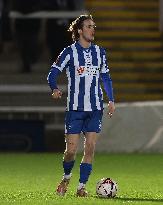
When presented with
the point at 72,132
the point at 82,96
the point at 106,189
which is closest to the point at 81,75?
the point at 82,96

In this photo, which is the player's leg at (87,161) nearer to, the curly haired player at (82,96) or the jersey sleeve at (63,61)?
the curly haired player at (82,96)

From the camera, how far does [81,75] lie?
8906mm

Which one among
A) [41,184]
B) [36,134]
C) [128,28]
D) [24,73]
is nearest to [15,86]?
A: [24,73]

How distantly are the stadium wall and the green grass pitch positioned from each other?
21.3 inches

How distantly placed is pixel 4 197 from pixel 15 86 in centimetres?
1039

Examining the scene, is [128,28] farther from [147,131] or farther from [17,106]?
[147,131]

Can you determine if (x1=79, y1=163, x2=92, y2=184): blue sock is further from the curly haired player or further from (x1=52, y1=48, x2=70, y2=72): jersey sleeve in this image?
(x1=52, y1=48, x2=70, y2=72): jersey sleeve

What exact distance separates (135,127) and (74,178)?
201 inches

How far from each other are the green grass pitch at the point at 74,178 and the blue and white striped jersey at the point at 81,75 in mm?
867

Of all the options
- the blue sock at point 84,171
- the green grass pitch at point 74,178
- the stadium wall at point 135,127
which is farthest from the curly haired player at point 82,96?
the stadium wall at point 135,127

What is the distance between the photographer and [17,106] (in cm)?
1900

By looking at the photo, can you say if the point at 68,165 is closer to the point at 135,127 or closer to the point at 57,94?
the point at 57,94

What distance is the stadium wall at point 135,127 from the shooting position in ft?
54.5

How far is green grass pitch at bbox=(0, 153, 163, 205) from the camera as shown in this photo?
8.62 meters
